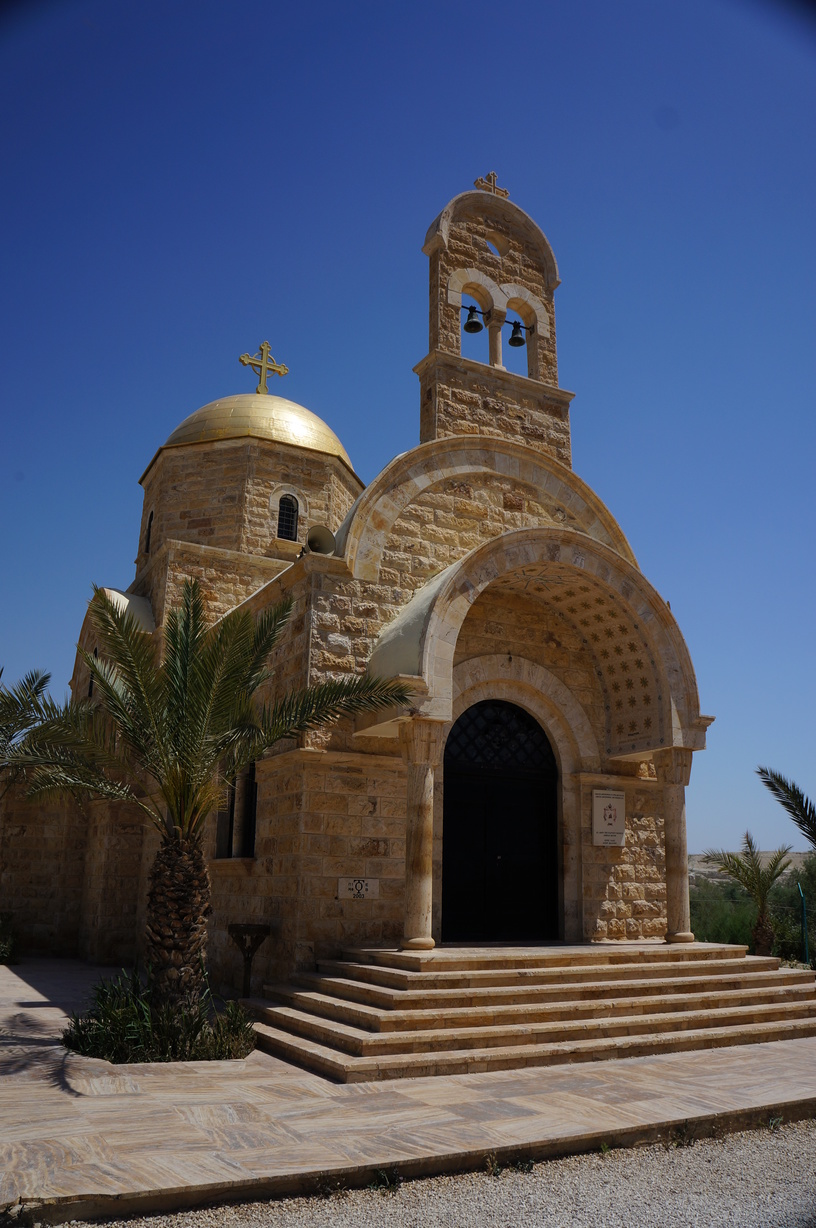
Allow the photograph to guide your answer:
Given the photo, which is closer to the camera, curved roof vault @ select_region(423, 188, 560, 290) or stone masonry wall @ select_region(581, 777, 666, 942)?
stone masonry wall @ select_region(581, 777, 666, 942)

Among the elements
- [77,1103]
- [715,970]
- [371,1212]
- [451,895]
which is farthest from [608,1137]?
[451,895]

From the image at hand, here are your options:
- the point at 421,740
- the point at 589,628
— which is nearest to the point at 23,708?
the point at 421,740

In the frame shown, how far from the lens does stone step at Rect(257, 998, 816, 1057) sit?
6.70m

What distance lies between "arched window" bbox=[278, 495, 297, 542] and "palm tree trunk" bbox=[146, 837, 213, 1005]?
28.7 ft

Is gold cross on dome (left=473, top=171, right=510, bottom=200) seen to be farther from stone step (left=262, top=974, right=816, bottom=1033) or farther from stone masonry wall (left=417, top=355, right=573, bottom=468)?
stone step (left=262, top=974, right=816, bottom=1033)

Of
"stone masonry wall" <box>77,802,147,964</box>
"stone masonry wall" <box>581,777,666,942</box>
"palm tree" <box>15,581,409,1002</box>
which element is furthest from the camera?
"stone masonry wall" <box>77,802,147,964</box>

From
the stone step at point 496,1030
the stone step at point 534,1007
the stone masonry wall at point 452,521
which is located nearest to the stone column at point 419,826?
the stone step at point 534,1007

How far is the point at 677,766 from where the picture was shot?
34.1 feet

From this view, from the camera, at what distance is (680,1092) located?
6.09 meters

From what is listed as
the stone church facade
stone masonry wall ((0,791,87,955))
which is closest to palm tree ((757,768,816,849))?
the stone church facade

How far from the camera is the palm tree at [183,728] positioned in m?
7.58

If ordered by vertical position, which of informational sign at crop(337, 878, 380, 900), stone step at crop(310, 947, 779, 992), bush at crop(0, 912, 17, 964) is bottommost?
bush at crop(0, 912, 17, 964)

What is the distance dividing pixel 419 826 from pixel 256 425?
9.93 meters

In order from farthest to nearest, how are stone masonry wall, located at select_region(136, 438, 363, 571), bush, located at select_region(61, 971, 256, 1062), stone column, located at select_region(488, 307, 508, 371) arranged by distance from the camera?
stone masonry wall, located at select_region(136, 438, 363, 571) → stone column, located at select_region(488, 307, 508, 371) → bush, located at select_region(61, 971, 256, 1062)
